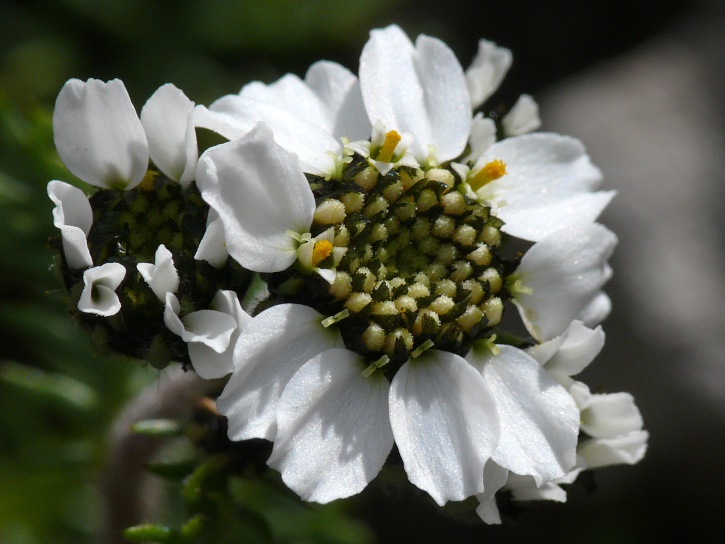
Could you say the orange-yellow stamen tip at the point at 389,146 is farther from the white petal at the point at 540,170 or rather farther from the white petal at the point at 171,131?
the white petal at the point at 171,131

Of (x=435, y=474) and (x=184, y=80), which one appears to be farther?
(x=184, y=80)

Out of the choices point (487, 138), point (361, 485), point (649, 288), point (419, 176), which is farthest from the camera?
point (649, 288)

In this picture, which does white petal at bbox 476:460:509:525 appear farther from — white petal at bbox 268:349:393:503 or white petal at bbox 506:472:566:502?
white petal at bbox 268:349:393:503

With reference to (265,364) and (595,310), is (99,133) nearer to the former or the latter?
(265,364)

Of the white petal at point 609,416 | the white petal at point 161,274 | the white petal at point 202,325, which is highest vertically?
the white petal at point 161,274

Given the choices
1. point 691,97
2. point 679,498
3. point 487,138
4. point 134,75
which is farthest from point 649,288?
point 134,75

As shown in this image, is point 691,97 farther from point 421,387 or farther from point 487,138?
point 421,387

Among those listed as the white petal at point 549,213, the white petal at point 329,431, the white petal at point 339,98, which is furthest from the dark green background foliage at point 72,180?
the white petal at point 339,98
